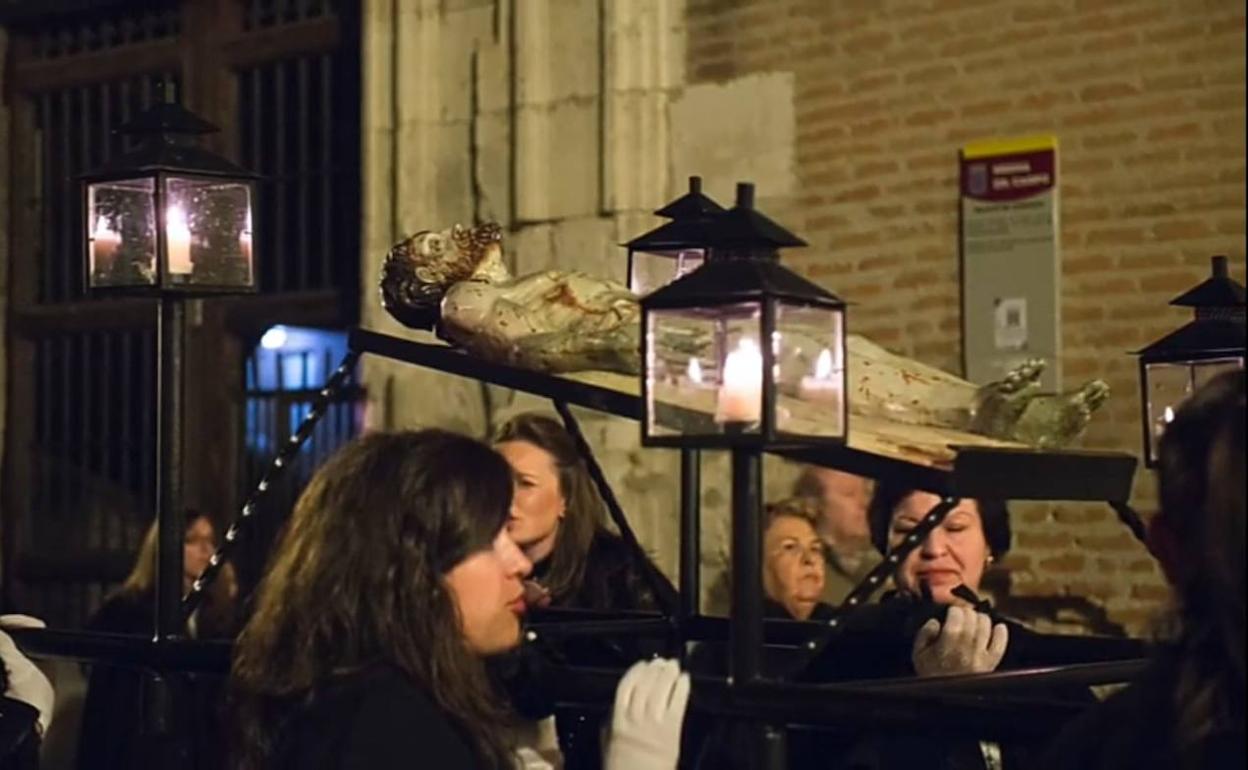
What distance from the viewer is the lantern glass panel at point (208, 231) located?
461cm

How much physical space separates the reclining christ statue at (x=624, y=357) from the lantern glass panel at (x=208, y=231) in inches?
37.7

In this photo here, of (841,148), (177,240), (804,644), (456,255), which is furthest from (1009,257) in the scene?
(804,644)

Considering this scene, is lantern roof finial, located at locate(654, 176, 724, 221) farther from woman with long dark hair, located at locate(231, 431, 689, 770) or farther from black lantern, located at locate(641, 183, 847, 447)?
woman with long dark hair, located at locate(231, 431, 689, 770)

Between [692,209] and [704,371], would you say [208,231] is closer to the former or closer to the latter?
[692,209]

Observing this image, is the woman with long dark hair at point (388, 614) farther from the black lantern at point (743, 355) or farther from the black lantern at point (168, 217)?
the black lantern at point (168, 217)

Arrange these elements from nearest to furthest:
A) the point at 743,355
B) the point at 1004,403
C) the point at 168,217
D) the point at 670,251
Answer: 1. the point at 743,355
2. the point at 1004,403
3. the point at 670,251
4. the point at 168,217

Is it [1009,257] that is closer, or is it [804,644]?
[804,644]

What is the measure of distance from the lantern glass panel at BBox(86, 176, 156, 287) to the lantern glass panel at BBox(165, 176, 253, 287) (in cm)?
4

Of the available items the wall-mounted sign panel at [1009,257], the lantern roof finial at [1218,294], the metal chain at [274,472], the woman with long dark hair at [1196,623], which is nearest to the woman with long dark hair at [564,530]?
the metal chain at [274,472]

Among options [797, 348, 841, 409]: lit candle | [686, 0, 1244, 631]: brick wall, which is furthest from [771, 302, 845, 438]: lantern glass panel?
[686, 0, 1244, 631]: brick wall

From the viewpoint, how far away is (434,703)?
2959 millimetres

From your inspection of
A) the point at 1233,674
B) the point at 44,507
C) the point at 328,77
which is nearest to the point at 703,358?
the point at 1233,674

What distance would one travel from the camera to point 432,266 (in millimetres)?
3904

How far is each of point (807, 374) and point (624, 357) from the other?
495 mm
